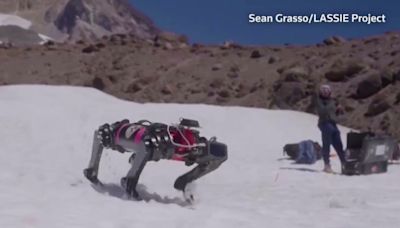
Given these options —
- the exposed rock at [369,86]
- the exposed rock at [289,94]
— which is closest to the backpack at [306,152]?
the exposed rock at [369,86]

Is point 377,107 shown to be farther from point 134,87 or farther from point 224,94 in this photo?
point 134,87

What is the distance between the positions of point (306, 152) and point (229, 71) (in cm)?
1682

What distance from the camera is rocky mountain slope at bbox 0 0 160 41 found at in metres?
96.2

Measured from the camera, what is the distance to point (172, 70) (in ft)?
97.3

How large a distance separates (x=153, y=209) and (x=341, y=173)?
4.78 m

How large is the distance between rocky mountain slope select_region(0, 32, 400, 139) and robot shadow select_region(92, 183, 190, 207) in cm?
1181

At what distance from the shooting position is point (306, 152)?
11.5m

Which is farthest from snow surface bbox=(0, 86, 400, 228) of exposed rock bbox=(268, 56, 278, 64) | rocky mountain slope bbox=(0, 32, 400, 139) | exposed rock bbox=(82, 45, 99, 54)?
exposed rock bbox=(82, 45, 99, 54)

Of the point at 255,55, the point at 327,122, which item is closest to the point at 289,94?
the point at 255,55

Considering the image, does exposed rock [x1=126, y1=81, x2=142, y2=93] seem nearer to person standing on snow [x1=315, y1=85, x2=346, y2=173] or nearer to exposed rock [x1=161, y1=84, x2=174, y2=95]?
exposed rock [x1=161, y1=84, x2=174, y2=95]

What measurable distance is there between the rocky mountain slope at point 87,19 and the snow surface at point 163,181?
7664cm

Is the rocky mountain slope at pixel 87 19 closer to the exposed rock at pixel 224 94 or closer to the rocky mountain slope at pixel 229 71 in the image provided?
the rocky mountain slope at pixel 229 71

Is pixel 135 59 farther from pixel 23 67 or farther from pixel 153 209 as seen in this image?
pixel 153 209

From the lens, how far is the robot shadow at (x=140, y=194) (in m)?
7.21
